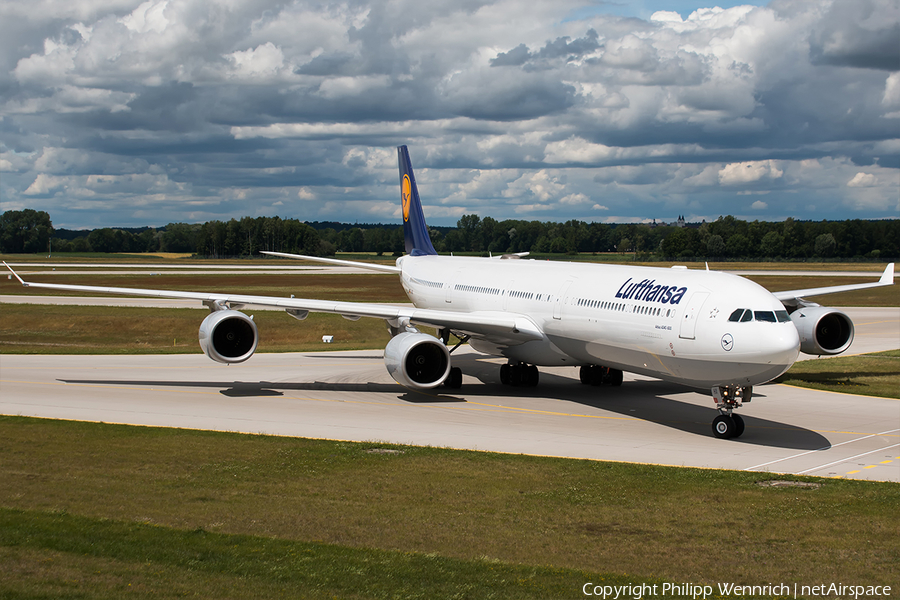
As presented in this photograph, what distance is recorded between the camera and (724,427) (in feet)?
67.5

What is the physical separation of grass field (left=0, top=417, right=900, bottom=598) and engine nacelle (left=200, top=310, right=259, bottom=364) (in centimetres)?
838

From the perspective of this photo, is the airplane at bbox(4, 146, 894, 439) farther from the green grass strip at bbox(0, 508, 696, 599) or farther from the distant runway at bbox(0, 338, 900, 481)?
the green grass strip at bbox(0, 508, 696, 599)

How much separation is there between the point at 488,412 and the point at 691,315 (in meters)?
7.27

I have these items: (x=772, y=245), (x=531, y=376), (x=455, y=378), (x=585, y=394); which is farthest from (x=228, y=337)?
(x=772, y=245)

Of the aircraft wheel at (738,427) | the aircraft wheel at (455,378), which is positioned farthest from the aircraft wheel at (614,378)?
the aircraft wheel at (738,427)

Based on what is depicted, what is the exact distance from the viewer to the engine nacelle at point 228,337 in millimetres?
26969

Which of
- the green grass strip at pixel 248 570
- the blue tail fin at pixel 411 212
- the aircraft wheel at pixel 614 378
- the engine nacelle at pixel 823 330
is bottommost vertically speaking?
the aircraft wheel at pixel 614 378

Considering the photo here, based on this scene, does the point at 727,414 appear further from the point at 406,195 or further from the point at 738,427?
the point at 406,195

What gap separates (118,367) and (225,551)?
2481 cm

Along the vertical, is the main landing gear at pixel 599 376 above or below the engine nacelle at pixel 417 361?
below

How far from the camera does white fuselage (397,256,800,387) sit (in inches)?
727

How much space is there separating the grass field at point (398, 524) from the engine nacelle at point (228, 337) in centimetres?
838

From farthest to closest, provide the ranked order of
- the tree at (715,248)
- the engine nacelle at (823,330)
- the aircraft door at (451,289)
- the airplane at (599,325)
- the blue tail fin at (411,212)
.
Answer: the tree at (715,248)
the blue tail fin at (411,212)
the aircraft door at (451,289)
the engine nacelle at (823,330)
the airplane at (599,325)

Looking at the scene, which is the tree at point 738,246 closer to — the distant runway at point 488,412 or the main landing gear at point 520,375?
the distant runway at point 488,412
